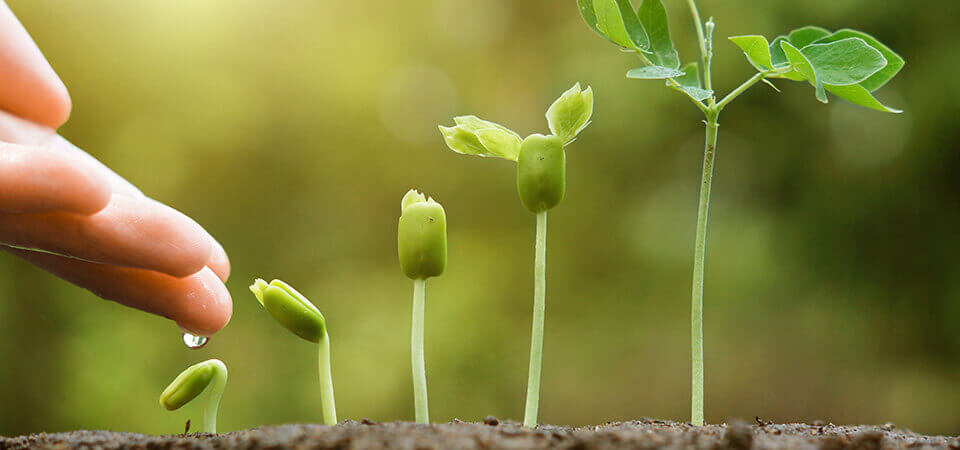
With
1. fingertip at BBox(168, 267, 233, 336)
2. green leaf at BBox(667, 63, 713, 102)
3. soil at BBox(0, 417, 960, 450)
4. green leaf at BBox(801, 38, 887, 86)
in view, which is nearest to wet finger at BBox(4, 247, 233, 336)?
fingertip at BBox(168, 267, 233, 336)

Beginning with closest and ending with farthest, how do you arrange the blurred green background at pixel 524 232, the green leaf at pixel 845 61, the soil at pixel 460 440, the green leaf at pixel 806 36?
the soil at pixel 460 440 → the green leaf at pixel 845 61 → the green leaf at pixel 806 36 → the blurred green background at pixel 524 232

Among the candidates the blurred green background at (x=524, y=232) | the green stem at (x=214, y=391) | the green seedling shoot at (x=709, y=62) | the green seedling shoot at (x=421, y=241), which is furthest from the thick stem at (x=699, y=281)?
the blurred green background at (x=524, y=232)

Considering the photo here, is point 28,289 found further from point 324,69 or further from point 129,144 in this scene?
point 324,69

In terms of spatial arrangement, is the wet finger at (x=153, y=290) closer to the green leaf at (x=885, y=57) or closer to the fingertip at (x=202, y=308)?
the fingertip at (x=202, y=308)

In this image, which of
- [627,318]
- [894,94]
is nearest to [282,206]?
[627,318]

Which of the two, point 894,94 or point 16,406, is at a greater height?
point 894,94

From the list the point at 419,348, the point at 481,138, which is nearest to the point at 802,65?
the point at 481,138

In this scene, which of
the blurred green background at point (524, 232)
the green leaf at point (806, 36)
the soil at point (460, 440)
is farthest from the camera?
the blurred green background at point (524, 232)

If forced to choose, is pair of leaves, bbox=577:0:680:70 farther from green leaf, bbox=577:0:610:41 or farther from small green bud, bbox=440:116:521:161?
small green bud, bbox=440:116:521:161
